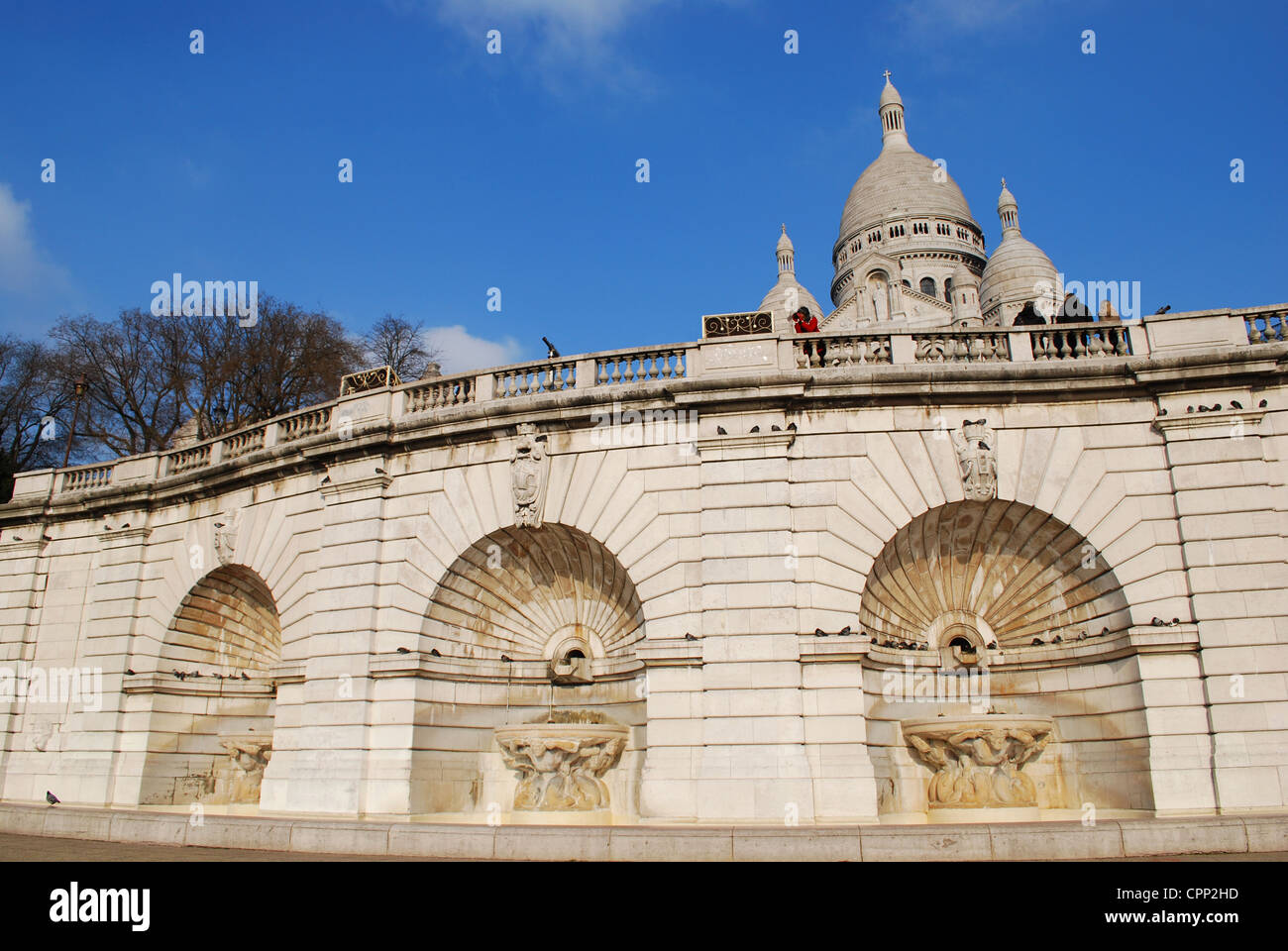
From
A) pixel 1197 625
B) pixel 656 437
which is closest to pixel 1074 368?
pixel 1197 625

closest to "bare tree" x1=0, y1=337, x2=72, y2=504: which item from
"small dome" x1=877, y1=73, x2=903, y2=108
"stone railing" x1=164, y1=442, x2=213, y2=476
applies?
"stone railing" x1=164, y1=442, x2=213, y2=476

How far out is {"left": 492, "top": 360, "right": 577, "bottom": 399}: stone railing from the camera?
17.3m

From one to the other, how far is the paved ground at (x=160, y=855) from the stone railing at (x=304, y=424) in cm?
907

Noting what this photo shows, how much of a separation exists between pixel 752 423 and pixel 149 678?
1500 cm

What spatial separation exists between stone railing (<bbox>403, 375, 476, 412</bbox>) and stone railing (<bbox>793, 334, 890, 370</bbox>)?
648cm

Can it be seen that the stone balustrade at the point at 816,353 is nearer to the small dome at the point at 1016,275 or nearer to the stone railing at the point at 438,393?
the stone railing at the point at 438,393

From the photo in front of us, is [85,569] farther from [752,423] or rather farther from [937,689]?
[937,689]

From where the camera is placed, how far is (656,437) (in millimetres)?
16125

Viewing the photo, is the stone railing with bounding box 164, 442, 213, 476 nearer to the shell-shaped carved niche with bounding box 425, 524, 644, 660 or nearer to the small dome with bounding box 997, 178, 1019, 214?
the shell-shaped carved niche with bounding box 425, 524, 644, 660

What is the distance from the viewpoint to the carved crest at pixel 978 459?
593 inches

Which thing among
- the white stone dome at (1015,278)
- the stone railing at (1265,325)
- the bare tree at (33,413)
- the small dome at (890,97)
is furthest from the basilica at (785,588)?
the small dome at (890,97)

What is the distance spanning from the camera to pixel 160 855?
1127cm

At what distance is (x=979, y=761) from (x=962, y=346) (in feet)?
23.3

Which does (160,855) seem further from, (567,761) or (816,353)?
(816,353)
